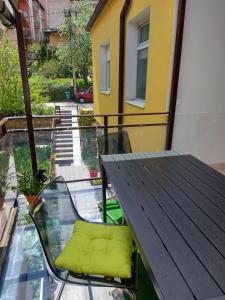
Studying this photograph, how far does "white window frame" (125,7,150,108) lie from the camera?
391cm

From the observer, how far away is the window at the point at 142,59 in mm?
3916

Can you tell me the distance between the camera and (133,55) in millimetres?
4266

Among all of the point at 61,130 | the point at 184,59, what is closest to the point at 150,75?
the point at 184,59

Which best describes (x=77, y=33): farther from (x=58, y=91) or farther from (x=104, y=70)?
(x=104, y=70)

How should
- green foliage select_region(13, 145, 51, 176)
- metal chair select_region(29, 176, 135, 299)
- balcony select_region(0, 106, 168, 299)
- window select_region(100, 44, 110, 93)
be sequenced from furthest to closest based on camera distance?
window select_region(100, 44, 110, 93)
green foliage select_region(13, 145, 51, 176)
balcony select_region(0, 106, 168, 299)
metal chair select_region(29, 176, 135, 299)

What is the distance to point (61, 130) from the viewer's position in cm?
271

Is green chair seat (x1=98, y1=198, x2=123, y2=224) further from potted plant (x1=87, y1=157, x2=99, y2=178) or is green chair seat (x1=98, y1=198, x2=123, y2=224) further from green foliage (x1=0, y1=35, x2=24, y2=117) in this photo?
green foliage (x1=0, y1=35, x2=24, y2=117)

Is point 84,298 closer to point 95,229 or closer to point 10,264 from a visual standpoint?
point 95,229

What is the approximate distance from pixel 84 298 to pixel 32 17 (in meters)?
22.1

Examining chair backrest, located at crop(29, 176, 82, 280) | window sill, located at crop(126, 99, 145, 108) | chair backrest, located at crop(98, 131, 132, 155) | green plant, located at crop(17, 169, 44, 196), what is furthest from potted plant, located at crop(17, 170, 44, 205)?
window sill, located at crop(126, 99, 145, 108)

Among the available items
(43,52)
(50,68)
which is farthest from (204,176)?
(43,52)

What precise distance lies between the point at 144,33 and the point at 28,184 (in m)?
3.29

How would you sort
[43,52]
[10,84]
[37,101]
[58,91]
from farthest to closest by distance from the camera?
[43,52]
[58,91]
[37,101]
[10,84]

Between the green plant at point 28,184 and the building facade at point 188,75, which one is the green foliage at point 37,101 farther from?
the green plant at point 28,184
